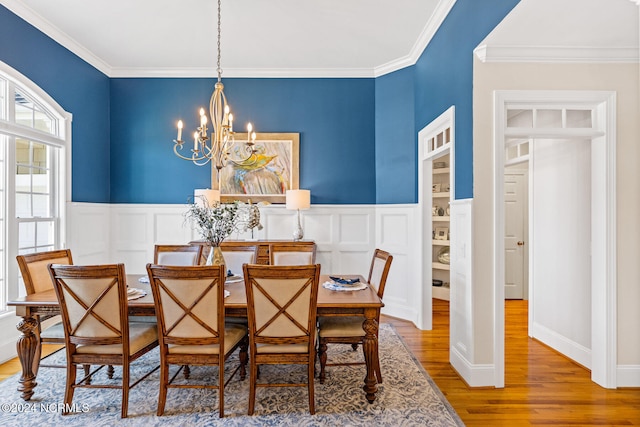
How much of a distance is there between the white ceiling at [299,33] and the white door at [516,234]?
2.71 m

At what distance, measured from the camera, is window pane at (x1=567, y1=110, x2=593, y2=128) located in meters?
3.17

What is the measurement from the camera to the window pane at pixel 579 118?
3168 mm

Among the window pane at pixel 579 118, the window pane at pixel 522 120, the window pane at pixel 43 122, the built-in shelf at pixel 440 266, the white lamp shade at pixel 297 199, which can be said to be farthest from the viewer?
the built-in shelf at pixel 440 266

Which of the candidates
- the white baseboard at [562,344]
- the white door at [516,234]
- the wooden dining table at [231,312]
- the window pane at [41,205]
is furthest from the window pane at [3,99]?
the white door at [516,234]

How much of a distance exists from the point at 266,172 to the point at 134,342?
299 centimetres

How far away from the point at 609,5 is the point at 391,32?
6.87 ft

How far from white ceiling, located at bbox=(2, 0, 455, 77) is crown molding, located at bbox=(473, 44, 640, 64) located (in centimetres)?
80

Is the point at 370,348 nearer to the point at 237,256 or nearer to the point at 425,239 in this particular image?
the point at 237,256

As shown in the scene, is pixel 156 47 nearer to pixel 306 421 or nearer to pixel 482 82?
pixel 482 82

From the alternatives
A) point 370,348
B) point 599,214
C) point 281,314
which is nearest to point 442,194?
point 599,214

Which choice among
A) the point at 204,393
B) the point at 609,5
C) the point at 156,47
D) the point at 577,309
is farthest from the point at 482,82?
→ the point at 156,47

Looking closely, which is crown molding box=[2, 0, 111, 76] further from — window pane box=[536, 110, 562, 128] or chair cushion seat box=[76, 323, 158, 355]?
window pane box=[536, 110, 562, 128]

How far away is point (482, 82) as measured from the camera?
294cm

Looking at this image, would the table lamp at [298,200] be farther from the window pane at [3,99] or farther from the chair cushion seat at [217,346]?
the window pane at [3,99]
